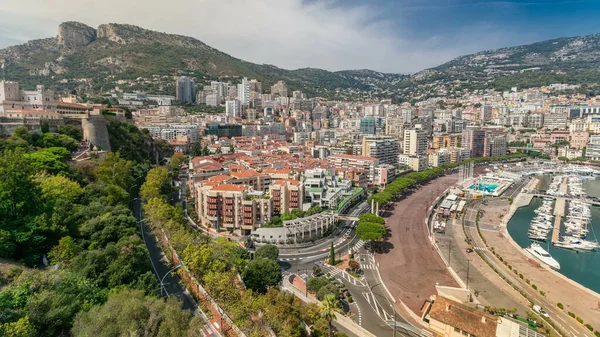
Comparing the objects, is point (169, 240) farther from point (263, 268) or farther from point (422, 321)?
point (422, 321)

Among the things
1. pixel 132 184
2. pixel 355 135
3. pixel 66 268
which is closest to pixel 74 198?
pixel 66 268

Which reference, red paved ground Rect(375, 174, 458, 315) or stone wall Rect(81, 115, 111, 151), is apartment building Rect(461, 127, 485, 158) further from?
stone wall Rect(81, 115, 111, 151)

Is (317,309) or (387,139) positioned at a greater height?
(387,139)

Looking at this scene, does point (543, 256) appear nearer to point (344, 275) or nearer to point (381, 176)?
point (344, 275)

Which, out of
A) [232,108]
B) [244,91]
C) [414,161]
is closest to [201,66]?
[244,91]

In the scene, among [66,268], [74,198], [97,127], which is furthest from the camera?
[97,127]
